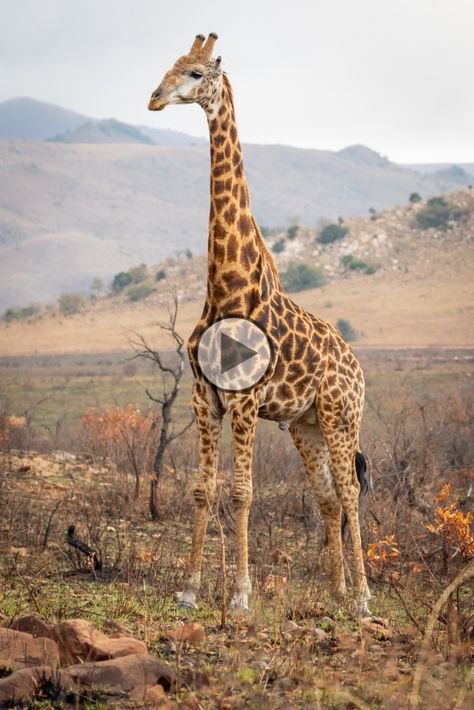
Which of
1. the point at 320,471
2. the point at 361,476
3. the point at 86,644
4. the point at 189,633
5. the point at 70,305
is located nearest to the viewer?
the point at 86,644

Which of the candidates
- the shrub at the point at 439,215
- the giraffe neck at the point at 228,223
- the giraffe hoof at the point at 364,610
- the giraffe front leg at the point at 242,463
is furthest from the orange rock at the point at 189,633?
the shrub at the point at 439,215

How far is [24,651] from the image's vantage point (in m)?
4.67

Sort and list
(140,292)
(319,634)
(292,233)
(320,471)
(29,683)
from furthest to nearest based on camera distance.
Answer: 1. (292,233)
2. (140,292)
3. (320,471)
4. (319,634)
5. (29,683)

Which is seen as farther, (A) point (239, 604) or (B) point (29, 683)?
(A) point (239, 604)

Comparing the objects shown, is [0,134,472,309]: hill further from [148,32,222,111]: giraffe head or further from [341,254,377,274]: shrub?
[148,32,222,111]: giraffe head

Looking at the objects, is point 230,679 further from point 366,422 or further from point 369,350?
point 369,350

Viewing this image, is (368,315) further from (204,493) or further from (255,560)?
(204,493)

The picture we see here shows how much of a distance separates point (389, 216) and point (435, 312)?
19.0m

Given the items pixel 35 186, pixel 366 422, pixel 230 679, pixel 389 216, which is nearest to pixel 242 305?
pixel 230 679

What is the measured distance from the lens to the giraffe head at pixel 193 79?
22.2 ft

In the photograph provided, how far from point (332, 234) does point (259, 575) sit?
5804 centimetres

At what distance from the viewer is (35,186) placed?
157 meters

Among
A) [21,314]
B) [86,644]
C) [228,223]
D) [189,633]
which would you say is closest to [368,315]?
[21,314]

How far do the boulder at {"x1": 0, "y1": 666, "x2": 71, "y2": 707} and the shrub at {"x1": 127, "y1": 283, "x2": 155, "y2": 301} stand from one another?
57.0 meters
